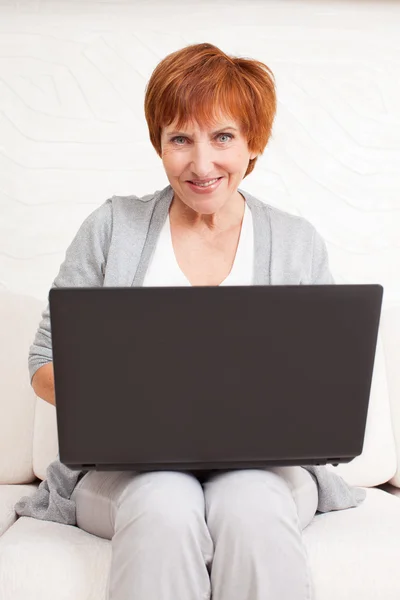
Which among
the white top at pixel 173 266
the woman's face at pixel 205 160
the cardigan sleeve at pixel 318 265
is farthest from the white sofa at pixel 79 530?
the woman's face at pixel 205 160

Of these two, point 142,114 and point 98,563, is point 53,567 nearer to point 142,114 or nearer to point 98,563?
point 98,563

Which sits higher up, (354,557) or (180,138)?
(180,138)

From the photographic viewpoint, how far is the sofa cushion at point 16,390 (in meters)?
1.91

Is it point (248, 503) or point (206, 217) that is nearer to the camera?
point (248, 503)

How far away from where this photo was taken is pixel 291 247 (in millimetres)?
1659

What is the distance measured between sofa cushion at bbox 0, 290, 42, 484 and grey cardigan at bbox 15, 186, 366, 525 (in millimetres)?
207

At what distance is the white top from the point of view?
163 cm

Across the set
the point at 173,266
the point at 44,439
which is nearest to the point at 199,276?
the point at 173,266

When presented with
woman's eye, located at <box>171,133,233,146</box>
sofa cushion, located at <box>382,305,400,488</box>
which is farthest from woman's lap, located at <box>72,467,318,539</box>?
woman's eye, located at <box>171,133,233,146</box>

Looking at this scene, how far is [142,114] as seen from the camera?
2.27 metres

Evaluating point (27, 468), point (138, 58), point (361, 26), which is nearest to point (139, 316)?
point (27, 468)

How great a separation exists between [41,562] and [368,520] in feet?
2.10

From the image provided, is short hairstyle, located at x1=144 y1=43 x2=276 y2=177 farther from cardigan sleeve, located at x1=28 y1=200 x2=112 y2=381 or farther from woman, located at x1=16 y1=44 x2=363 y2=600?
cardigan sleeve, located at x1=28 y1=200 x2=112 y2=381

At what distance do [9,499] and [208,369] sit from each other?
775mm
